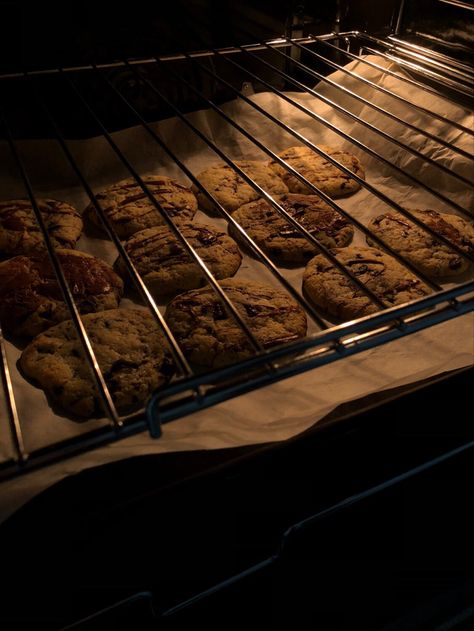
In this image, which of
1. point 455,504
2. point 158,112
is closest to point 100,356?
point 455,504

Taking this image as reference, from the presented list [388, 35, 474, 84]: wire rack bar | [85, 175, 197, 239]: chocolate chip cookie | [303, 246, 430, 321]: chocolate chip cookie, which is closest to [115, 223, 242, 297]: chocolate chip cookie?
[85, 175, 197, 239]: chocolate chip cookie

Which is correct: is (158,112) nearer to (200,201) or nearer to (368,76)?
(200,201)

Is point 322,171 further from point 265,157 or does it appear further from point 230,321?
point 230,321

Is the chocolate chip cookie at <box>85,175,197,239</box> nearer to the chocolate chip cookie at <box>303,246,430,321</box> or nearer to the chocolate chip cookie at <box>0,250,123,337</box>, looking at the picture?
the chocolate chip cookie at <box>0,250,123,337</box>

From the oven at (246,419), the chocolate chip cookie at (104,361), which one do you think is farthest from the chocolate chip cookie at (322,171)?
the chocolate chip cookie at (104,361)

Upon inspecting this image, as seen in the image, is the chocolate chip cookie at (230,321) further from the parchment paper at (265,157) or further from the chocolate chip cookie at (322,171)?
the chocolate chip cookie at (322,171)

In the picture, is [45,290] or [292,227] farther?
[292,227]

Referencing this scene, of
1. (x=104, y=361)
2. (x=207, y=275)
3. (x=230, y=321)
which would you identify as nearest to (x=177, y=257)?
(x=230, y=321)
